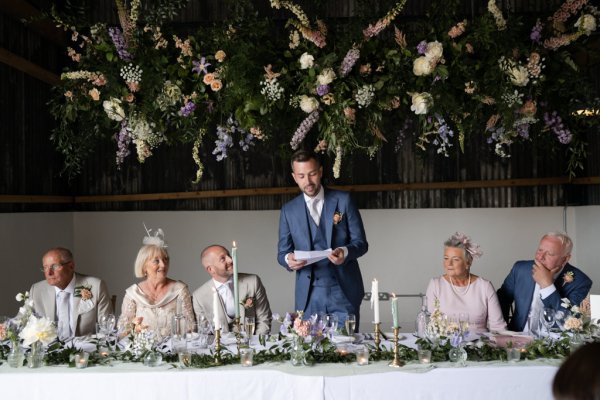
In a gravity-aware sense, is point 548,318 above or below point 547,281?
below

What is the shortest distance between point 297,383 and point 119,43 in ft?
Result: 8.75

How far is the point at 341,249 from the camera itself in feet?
16.8

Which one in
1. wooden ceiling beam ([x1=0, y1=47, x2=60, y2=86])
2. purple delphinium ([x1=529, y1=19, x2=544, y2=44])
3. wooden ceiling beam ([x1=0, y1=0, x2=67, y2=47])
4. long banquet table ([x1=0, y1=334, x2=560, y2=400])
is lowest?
long banquet table ([x1=0, y1=334, x2=560, y2=400])

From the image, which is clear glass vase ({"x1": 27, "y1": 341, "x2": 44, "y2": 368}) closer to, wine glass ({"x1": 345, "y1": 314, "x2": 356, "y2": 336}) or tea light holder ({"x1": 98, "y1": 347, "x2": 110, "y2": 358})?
tea light holder ({"x1": 98, "y1": 347, "x2": 110, "y2": 358})

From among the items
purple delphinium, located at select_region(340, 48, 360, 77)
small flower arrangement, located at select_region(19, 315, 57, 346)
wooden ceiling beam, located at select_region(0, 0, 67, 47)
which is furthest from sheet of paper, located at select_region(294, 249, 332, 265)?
wooden ceiling beam, located at select_region(0, 0, 67, 47)

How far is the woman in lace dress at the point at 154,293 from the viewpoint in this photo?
16.1 feet

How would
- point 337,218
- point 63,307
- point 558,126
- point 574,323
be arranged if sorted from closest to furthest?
point 574,323, point 63,307, point 558,126, point 337,218

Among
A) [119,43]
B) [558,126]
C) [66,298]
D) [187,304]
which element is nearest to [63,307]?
[66,298]

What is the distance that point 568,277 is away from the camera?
4.97m

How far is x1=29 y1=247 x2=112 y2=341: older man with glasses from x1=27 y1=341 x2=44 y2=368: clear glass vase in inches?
49.1

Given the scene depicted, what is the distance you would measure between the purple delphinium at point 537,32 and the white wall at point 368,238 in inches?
144

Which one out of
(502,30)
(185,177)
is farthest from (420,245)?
(502,30)

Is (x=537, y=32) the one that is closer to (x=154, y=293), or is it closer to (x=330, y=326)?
(x=330, y=326)

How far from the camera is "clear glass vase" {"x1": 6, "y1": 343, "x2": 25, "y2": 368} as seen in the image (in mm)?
3795
